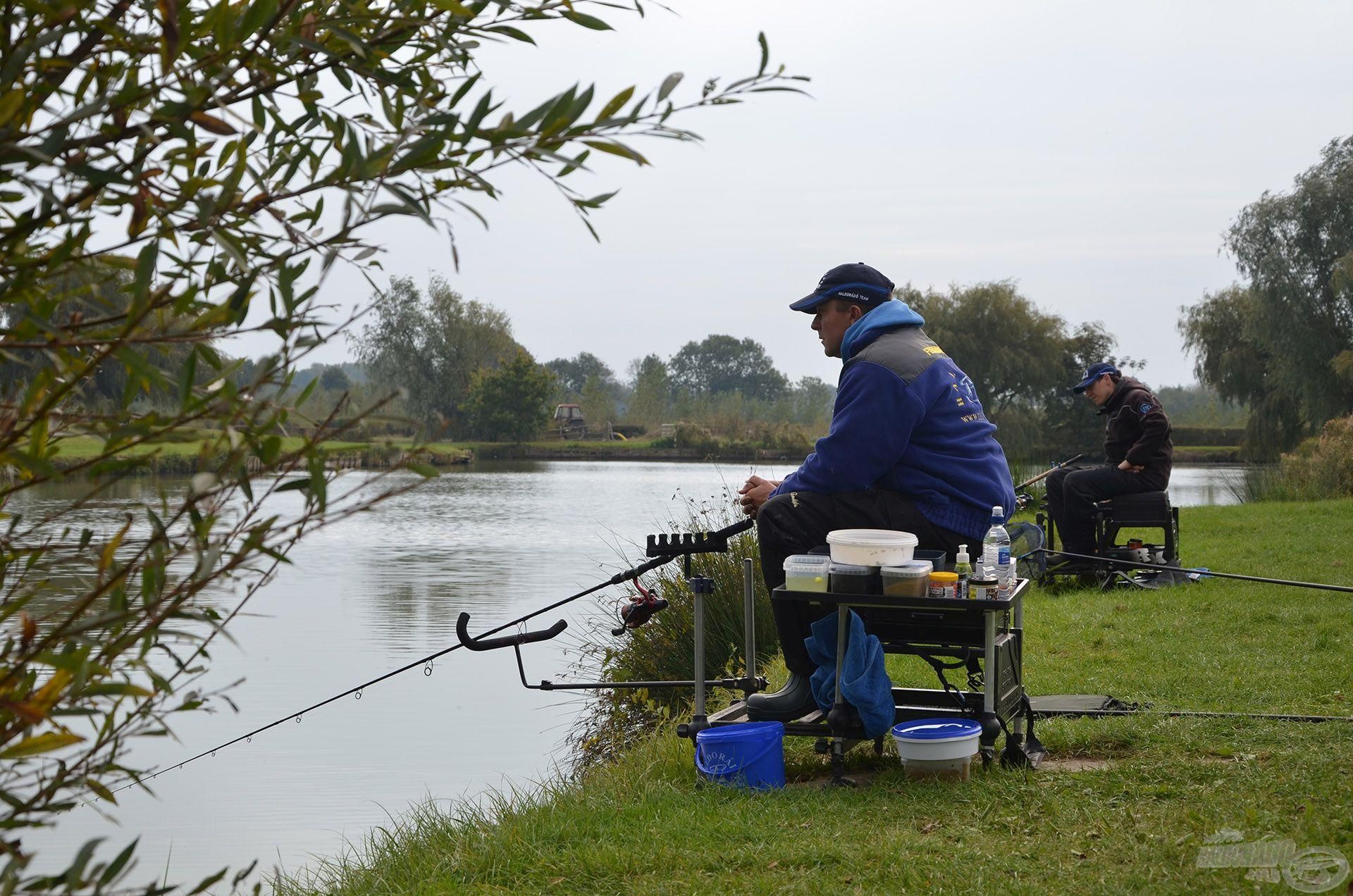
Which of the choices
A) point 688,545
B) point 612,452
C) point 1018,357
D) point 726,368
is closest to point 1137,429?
point 688,545

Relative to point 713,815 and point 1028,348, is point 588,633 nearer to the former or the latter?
point 713,815

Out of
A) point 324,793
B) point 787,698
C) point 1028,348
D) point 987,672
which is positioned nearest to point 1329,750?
point 987,672

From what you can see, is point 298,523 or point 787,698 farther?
point 787,698

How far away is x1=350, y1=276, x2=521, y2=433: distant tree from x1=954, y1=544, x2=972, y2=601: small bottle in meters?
59.7

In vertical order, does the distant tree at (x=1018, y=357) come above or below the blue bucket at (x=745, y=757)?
above

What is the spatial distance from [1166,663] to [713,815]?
135 inches

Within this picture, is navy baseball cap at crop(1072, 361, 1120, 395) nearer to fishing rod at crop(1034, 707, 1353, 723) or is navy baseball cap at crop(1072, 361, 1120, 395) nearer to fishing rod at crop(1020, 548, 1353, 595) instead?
fishing rod at crop(1020, 548, 1353, 595)

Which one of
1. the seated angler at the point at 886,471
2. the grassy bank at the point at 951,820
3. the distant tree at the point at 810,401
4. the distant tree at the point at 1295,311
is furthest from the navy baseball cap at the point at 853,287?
the distant tree at the point at 810,401

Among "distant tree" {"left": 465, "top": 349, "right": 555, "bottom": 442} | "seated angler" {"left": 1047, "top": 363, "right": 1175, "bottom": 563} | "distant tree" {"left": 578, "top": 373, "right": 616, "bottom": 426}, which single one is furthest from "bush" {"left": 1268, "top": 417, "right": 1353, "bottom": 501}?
"distant tree" {"left": 578, "top": 373, "right": 616, "bottom": 426}

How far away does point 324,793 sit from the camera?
682cm

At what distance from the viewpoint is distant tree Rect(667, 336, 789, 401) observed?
110500 millimetres

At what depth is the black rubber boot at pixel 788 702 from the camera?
15.1 feet

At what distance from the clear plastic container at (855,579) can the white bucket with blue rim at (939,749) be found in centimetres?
48

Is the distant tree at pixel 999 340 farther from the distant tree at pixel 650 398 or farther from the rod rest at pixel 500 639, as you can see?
the rod rest at pixel 500 639
